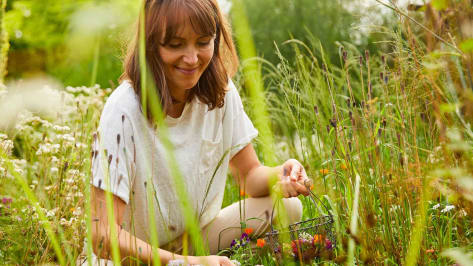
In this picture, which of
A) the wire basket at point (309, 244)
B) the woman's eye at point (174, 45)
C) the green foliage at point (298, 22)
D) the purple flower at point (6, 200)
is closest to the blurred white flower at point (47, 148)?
the purple flower at point (6, 200)

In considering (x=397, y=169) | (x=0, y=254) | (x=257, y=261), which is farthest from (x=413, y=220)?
(x=0, y=254)

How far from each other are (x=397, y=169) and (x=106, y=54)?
4082 mm

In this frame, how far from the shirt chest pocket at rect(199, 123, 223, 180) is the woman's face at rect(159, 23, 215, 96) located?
30 centimetres

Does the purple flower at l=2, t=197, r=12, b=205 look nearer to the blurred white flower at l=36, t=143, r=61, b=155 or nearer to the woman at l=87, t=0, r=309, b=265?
the blurred white flower at l=36, t=143, r=61, b=155

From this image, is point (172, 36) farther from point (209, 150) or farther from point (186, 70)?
point (209, 150)

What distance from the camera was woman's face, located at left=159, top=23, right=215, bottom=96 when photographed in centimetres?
162

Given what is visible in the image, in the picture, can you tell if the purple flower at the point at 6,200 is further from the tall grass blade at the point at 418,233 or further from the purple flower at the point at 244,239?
the tall grass blade at the point at 418,233

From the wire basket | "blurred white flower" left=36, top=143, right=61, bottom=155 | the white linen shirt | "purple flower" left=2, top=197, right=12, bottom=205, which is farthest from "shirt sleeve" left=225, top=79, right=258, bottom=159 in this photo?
"purple flower" left=2, top=197, right=12, bottom=205

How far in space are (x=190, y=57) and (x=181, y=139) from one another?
376 millimetres

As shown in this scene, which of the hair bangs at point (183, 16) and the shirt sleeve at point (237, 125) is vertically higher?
the hair bangs at point (183, 16)

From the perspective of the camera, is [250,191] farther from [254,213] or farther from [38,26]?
[38,26]

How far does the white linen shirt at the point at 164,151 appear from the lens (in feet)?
5.41

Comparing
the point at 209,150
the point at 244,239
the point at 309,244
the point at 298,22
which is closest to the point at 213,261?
the point at 309,244

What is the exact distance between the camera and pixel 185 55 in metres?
1.63
